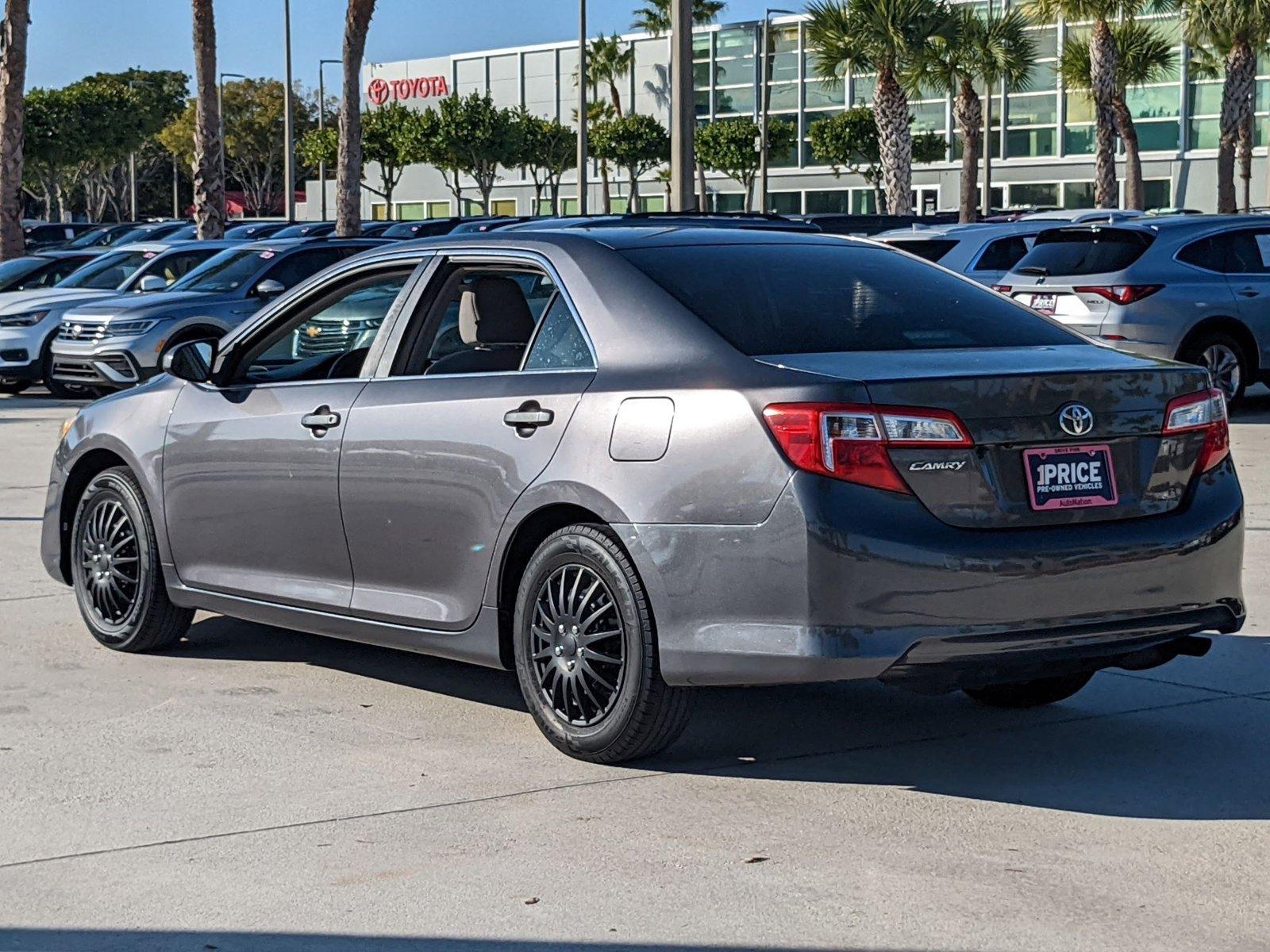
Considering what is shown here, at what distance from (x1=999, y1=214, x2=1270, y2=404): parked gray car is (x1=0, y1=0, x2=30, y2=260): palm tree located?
2247 cm

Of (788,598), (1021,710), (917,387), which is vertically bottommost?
(1021,710)

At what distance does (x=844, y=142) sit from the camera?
6775cm

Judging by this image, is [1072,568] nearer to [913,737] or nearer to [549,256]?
[913,737]

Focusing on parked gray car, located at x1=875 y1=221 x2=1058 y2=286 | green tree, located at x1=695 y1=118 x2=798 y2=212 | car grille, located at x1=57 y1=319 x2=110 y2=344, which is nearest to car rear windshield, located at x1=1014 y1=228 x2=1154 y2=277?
parked gray car, located at x1=875 y1=221 x2=1058 y2=286

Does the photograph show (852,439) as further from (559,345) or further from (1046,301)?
(1046,301)

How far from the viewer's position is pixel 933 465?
204 inches

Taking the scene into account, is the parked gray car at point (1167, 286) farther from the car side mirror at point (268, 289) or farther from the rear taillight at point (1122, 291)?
the car side mirror at point (268, 289)

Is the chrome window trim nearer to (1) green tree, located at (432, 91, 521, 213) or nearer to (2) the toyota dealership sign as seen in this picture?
(1) green tree, located at (432, 91, 521, 213)

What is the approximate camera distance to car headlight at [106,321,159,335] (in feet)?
63.5

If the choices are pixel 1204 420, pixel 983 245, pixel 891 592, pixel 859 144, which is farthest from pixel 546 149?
pixel 891 592

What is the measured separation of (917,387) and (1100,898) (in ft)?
4.64

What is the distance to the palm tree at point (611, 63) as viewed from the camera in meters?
78.2

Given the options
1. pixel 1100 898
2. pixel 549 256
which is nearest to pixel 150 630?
pixel 549 256

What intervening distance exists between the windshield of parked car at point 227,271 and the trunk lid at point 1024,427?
15.3 m
